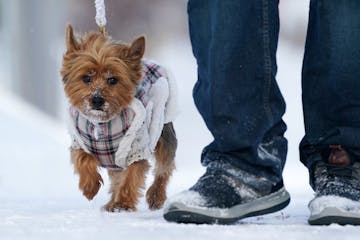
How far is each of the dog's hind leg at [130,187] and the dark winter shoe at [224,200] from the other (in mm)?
1032

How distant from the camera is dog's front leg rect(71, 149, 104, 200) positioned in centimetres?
414

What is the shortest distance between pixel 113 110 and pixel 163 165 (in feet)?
2.40

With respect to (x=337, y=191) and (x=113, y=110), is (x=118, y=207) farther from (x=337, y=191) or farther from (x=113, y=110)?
(x=337, y=191)

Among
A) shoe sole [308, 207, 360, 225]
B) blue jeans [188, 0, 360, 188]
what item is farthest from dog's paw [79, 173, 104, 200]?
shoe sole [308, 207, 360, 225]

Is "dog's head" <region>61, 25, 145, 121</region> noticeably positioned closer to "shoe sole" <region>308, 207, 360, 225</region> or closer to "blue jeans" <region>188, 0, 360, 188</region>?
"blue jeans" <region>188, 0, 360, 188</region>

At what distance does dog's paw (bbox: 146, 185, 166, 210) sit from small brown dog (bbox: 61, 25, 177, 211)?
10.9 inches

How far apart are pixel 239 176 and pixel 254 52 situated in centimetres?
38

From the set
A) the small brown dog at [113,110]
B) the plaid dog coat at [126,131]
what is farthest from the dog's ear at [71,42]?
the plaid dog coat at [126,131]

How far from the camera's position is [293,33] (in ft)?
67.1

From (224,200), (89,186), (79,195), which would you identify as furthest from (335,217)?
(79,195)

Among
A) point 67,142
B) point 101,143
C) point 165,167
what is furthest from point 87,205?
point 67,142

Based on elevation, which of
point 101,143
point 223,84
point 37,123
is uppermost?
point 223,84

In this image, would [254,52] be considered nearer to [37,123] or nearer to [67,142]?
[67,142]

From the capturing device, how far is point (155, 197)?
15.2 ft
